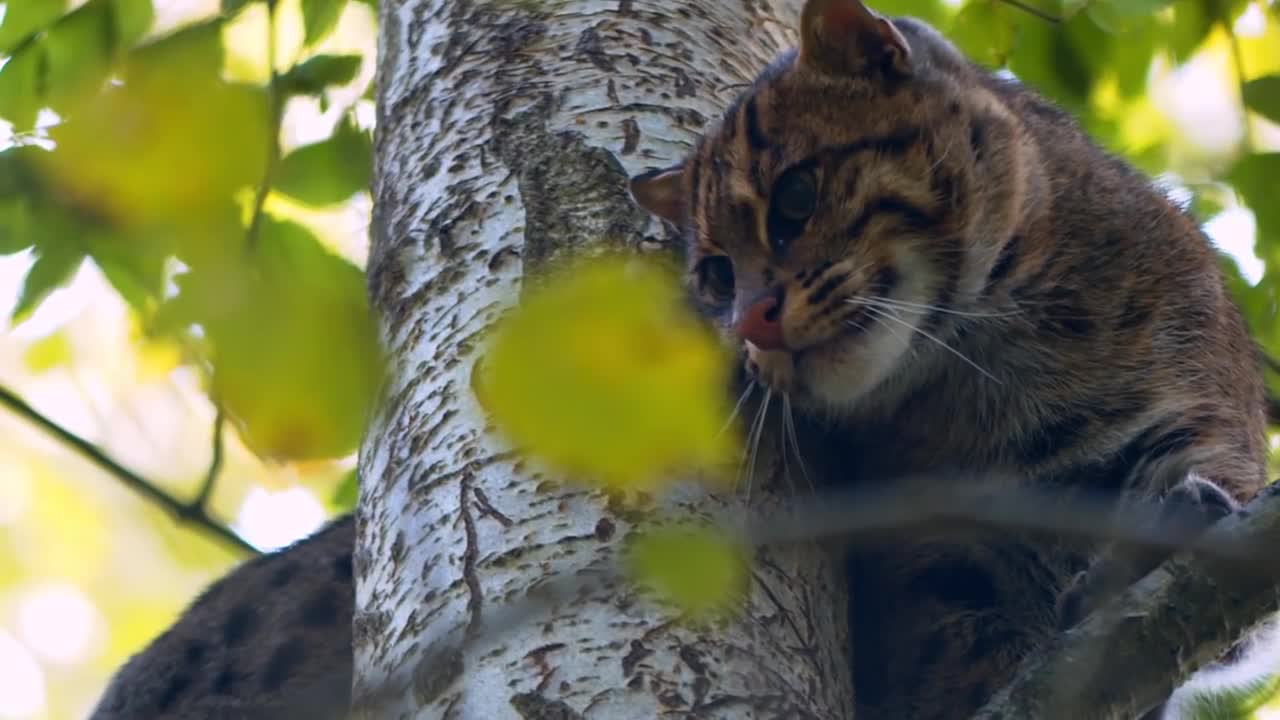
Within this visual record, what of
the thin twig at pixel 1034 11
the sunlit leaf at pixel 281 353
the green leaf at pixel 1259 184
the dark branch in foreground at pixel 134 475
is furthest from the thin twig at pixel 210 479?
the green leaf at pixel 1259 184

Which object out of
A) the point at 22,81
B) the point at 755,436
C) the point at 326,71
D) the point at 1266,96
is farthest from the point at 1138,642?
the point at 1266,96

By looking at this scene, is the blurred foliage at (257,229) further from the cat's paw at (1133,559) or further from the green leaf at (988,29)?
the cat's paw at (1133,559)

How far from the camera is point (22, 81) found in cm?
256

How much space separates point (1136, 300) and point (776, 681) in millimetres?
1371

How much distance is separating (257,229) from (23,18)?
1946 mm

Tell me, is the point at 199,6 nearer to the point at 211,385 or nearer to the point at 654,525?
the point at 654,525

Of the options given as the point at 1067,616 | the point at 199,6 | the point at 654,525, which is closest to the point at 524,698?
the point at 654,525

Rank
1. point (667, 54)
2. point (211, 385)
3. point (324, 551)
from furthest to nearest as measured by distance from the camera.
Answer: point (324, 551), point (667, 54), point (211, 385)

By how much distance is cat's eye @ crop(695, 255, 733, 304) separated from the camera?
9.78 feet

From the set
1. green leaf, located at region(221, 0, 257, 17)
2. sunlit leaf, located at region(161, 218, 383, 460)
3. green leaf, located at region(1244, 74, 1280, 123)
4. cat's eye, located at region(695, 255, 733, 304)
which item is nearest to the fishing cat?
cat's eye, located at region(695, 255, 733, 304)

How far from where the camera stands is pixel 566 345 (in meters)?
1.01

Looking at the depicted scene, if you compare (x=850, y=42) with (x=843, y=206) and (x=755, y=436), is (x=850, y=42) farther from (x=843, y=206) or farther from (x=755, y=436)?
(x=755, y=436)

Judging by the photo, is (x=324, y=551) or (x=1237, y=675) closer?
(x=1237, y=675)

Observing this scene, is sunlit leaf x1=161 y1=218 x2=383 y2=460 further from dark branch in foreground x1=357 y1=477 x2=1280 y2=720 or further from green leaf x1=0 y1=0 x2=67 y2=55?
green leaf x1=0 y1=0 x2=67 y2=55
